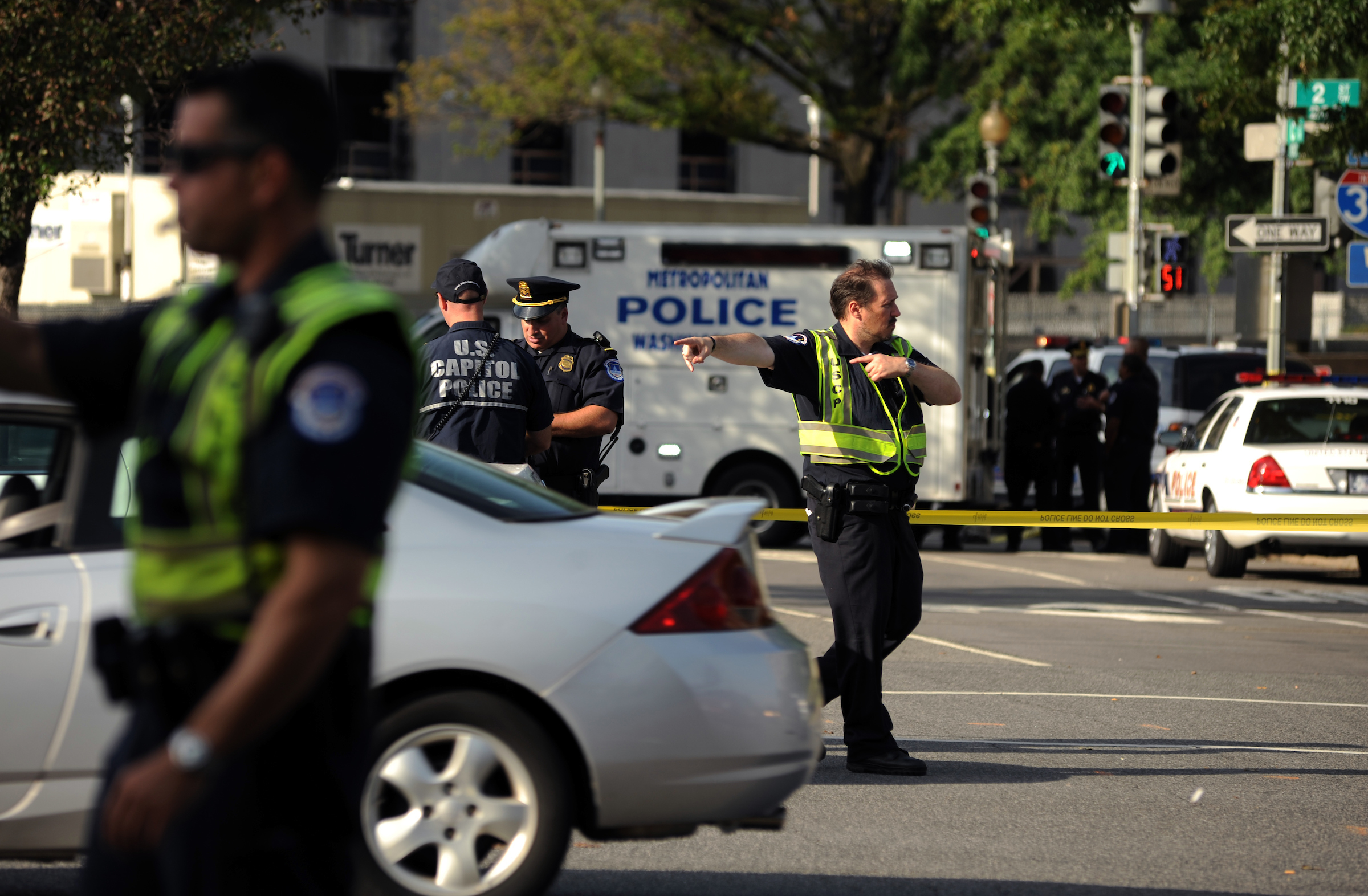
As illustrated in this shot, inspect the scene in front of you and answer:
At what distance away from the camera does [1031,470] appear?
18.0m

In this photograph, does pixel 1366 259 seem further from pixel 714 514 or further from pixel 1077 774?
pixel 714 514

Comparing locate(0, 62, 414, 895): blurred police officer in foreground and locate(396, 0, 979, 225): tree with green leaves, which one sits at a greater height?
locate(396, 0, 979, 225): tree with green leaves

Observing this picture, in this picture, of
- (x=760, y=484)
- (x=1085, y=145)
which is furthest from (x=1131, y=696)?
(x=1085, y=145)

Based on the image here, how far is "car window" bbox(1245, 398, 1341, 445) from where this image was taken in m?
14.1

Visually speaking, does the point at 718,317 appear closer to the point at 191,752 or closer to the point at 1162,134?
the point at 1162,134

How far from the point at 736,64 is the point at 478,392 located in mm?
23365

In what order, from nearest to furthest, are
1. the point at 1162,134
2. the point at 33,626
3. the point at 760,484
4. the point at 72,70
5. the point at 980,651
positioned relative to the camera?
1. the point at 33,626
2. the point at 980,651
3. the point at 72,70
4. the point at 760,484
5. the point at 1162,134

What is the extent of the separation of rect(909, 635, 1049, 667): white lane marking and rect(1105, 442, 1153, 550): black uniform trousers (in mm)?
7367

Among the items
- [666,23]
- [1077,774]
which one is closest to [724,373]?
[1077,774]

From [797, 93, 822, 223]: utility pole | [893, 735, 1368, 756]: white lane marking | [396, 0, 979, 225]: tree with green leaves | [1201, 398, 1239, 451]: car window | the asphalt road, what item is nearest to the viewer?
the asphalt road

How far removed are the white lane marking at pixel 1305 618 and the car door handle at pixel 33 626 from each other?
963 centimetres

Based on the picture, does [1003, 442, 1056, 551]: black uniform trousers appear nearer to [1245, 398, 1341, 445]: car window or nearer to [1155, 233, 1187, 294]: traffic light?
[1155, 233, 1187, 294]: traffic light

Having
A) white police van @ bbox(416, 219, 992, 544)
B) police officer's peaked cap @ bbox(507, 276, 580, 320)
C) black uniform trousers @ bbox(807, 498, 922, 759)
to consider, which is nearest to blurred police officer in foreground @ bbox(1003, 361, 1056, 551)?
white police van @ bbox(416, 219, 992, 544)

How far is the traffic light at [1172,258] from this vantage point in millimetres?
18719
